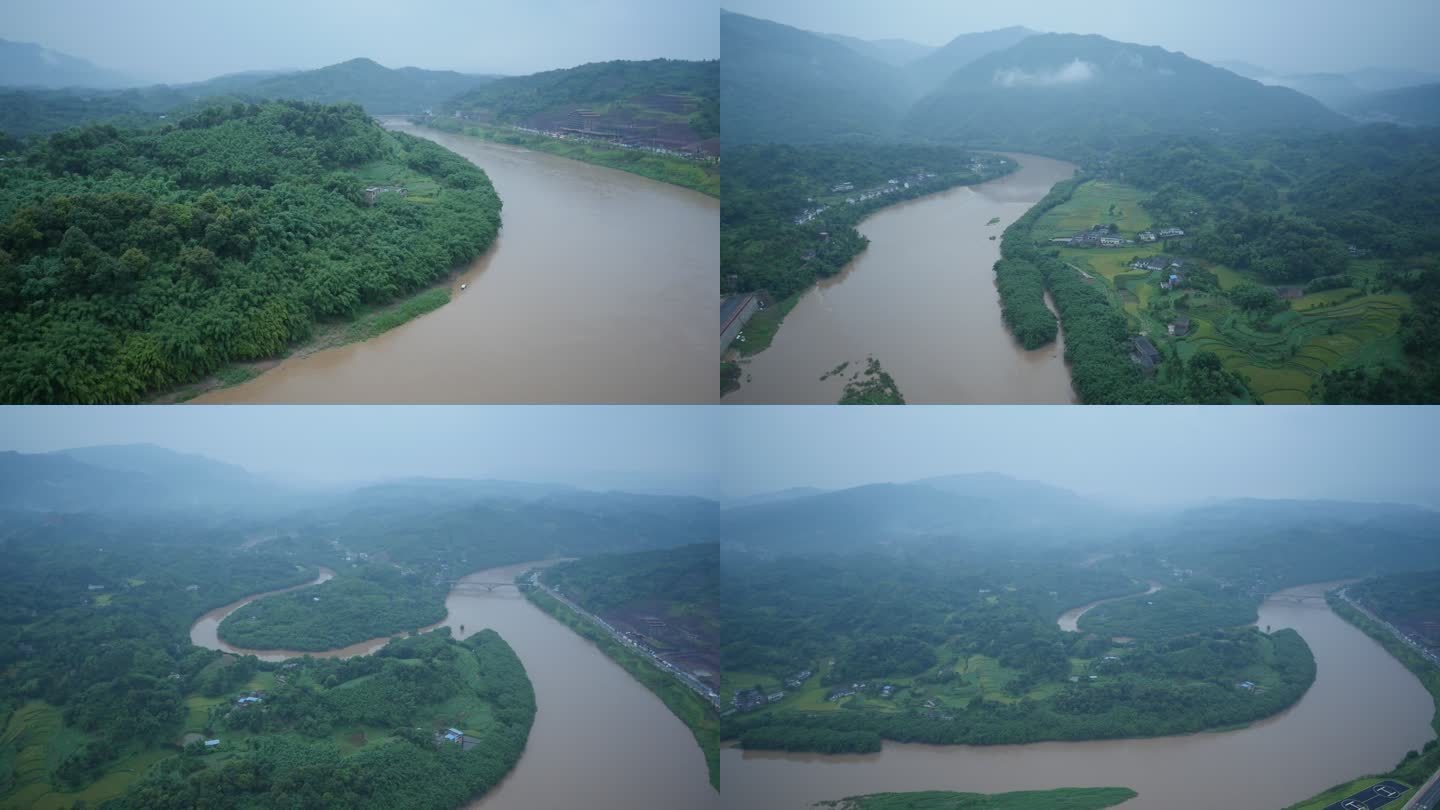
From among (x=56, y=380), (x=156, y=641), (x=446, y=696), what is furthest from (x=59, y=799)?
(x=56, y=380)

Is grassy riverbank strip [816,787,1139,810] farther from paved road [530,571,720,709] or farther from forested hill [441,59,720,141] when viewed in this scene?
forested hill [441,59,720,141]

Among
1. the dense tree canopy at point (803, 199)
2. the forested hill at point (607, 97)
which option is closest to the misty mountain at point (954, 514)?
the dense tree canopy at point (803, 199)

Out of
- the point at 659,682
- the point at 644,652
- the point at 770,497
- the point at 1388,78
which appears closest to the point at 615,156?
the point at 770,497

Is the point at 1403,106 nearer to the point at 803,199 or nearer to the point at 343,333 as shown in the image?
the point at 803,199

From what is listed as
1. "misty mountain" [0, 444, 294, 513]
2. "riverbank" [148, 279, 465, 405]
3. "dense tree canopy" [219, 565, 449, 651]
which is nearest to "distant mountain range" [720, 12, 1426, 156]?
"riverbank" [148, 279, 465, 405]

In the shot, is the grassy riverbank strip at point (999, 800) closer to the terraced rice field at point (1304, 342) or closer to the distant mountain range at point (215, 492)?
the distant mountain range at point (215, 492)

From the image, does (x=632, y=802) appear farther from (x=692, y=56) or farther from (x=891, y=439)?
(x=692, y=56)
